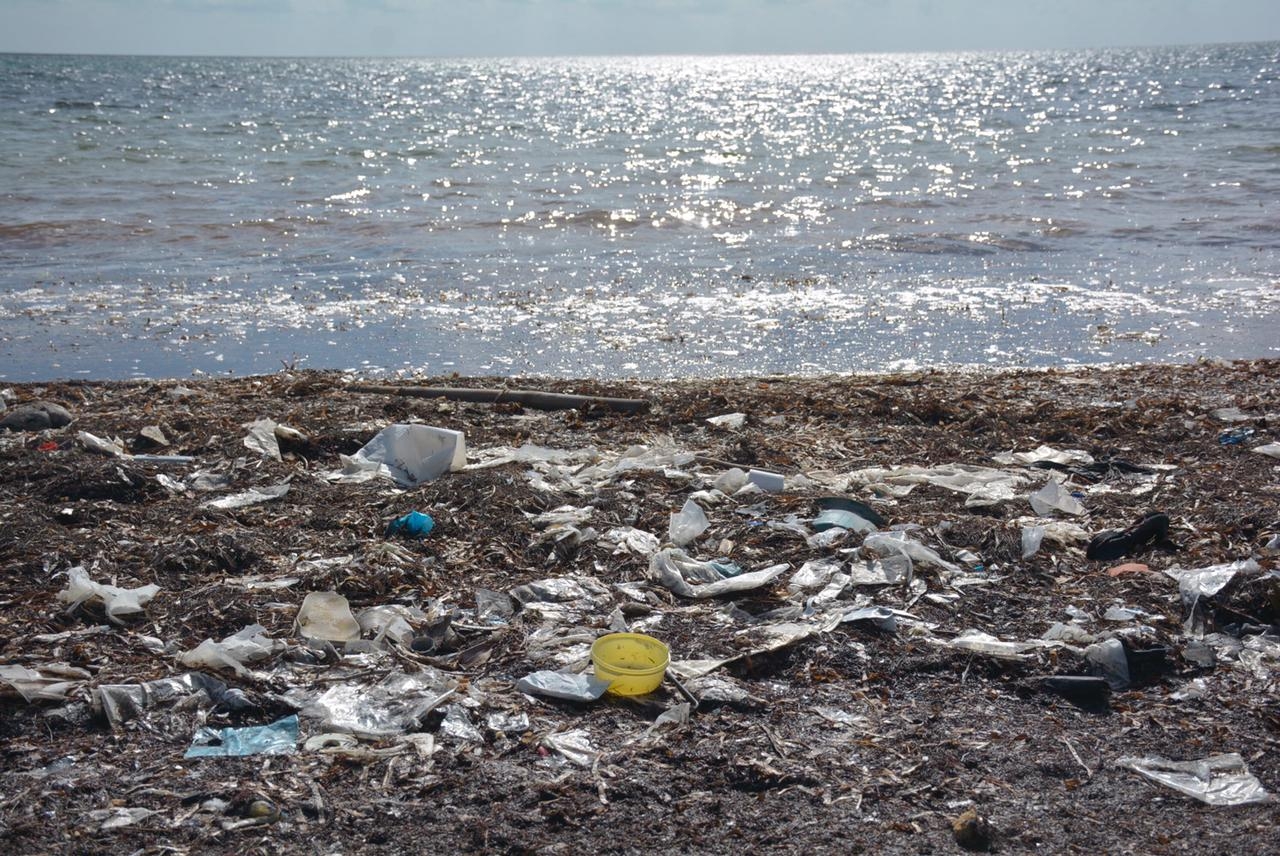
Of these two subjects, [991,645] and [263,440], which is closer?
[991,645]

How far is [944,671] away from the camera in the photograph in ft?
10.2

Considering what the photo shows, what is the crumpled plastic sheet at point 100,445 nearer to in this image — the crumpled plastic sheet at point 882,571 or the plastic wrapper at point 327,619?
the plastic wrapper at point 327,619

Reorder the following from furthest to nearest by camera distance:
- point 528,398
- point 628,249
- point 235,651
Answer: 1. point 628,249
2. point 528,398
3. point 235,651

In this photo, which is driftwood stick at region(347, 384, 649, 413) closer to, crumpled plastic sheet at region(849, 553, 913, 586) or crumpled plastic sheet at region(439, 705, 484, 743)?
crumpled plastic sheet at region(849, 553, 913, 586)

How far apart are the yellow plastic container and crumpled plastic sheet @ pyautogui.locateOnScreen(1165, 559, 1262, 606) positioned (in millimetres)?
1765

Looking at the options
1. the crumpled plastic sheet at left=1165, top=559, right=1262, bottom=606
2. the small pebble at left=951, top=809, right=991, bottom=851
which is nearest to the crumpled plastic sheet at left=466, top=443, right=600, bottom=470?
the crumpled plastic sheet at left=1165, top=559, right=1262, bottom=606

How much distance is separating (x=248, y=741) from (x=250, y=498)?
1.98 m

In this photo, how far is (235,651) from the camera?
3082 millimetres

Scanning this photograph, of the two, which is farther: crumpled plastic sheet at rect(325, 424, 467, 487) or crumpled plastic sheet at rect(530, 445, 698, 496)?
crumpled plastic sheet at rect(325, 424, 467, 487)

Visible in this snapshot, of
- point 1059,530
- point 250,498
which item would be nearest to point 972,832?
point 1059,530

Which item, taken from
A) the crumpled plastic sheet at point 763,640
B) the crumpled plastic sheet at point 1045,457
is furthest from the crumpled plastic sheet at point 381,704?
the crumpled plastic sheet at point 1045,457

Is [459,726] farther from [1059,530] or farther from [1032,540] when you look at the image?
[1059,530]

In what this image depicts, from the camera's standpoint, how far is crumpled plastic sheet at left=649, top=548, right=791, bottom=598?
3.63 metres

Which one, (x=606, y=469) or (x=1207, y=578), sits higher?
(x=1207, y=578)
